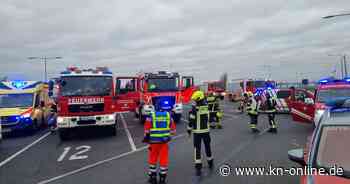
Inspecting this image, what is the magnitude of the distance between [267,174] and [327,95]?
6.97m

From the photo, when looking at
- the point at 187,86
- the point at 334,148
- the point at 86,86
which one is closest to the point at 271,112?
the point at 187,86

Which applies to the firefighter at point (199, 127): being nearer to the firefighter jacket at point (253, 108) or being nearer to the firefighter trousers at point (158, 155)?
the firefighter trousers at point (158, 155)

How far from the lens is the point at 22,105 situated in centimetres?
1709

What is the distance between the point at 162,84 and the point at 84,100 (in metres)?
6.03

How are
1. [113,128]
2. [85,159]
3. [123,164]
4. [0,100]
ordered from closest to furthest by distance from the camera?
[123,164] → [85,159] → [113,128] → [0,100]

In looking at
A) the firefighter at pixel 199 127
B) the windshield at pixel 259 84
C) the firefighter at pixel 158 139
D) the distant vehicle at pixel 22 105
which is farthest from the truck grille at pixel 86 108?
the windshield at pixel 259 84

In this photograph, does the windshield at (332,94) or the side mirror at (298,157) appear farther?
the windshield at (332,94)

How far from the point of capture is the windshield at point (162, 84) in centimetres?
1877

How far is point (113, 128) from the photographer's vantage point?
14719mm

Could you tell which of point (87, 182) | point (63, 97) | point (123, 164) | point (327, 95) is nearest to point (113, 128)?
point (63, 97)

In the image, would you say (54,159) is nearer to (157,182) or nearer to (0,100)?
(157,182)

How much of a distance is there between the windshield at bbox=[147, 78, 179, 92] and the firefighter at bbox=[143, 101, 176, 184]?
11.5m

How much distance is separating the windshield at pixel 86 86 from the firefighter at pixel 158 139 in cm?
728

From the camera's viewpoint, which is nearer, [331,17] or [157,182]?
[157,182]
